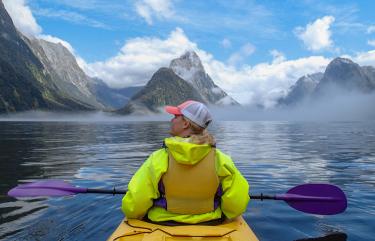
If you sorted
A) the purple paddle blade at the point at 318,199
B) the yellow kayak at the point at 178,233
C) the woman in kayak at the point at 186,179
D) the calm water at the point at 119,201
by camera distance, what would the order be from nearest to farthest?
the yellow kayak at the point at 178,233 < the woman in kayak at the point at 186,179 < the purple paddle blade at the point at 318,199 < the calm water at the point at 119,201

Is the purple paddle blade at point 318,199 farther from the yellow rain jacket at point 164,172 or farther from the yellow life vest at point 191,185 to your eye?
the yellow life vest at point 191,185

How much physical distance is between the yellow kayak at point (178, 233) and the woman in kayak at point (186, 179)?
35 cm

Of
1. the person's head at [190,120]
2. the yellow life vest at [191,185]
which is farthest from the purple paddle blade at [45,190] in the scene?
the person's head at [190,120]

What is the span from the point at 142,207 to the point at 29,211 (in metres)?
6.33

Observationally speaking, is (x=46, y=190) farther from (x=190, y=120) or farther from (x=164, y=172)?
(x=190, y=120)

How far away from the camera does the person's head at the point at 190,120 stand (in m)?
7.02

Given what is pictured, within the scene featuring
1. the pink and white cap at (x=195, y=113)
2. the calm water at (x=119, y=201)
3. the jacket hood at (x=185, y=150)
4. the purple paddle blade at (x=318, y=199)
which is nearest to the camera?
the jacket hood at (x=185, y=150)

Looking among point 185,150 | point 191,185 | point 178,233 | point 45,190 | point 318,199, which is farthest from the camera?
point 45,190

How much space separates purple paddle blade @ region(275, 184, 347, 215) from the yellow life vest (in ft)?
9.58

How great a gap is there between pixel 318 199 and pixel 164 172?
4.22m

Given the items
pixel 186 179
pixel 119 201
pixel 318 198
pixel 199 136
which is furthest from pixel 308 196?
pixel 119 201

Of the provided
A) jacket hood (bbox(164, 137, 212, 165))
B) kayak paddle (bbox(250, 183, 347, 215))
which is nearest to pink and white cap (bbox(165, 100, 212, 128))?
jacket hood (bbox(164, 137, 212, 165))

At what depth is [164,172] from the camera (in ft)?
23.0

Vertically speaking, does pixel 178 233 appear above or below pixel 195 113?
below
